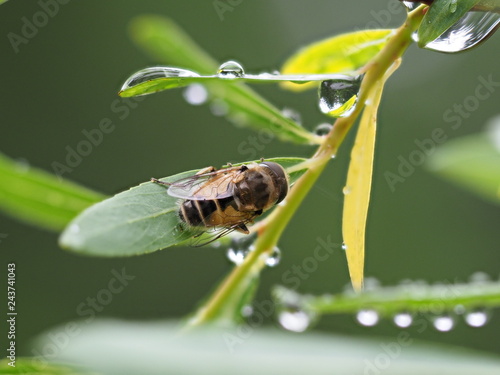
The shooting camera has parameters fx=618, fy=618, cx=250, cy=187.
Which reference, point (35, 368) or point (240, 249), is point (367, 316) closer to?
point (240, 249)

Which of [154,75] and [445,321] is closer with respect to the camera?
[154,75]

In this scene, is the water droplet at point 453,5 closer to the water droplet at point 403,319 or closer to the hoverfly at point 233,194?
the hoverfly at point 233,194

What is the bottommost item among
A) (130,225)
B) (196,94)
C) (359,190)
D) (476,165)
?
(130,225)

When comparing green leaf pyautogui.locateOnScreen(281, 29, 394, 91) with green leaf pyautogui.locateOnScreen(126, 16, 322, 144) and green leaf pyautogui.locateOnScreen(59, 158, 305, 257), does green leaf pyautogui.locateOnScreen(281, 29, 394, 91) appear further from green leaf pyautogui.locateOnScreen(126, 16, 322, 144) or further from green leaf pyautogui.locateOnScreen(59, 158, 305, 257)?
green leaf pyautogui.locateOnScreen(59, 158, 305, 257)

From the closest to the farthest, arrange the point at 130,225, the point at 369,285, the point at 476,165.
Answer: the point at 130,225 < the point at 476,165 < the point at 369,285

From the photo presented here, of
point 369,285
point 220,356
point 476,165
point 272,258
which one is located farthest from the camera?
point 369,285

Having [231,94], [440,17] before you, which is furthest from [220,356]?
[231,94]

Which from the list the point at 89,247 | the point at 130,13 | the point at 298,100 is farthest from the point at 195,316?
the point at 130,13
